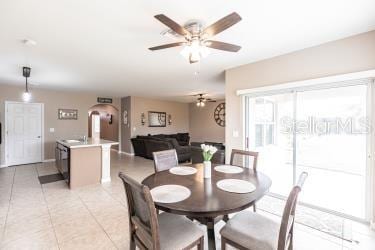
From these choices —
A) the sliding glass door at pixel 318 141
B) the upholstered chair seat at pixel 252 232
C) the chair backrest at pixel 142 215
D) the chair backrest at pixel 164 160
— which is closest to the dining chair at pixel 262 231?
the upholstered chair seat at pixel 252 232

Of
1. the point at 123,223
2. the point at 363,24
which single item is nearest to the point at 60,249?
the point at 123,223

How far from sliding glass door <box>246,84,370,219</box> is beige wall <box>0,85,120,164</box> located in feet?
20.1

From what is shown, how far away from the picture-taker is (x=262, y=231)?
4.85 feet

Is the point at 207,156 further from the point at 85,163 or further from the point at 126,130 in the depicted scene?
the point at 126,130

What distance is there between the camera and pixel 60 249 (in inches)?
76.9

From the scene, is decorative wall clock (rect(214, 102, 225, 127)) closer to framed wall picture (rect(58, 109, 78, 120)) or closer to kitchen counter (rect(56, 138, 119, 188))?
kitchen counter (rect(56, 138, 119, 188))

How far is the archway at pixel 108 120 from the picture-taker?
8461 millimetres

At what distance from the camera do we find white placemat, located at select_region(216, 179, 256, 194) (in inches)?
64.9

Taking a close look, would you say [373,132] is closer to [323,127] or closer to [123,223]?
[323,127]

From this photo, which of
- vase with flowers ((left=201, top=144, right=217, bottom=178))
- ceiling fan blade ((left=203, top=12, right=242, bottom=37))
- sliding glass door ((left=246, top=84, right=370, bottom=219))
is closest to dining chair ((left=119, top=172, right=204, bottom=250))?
vase with flowers ((left=201, top=144, right=217, bottom=178))

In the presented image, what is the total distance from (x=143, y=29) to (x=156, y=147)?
14.5ft

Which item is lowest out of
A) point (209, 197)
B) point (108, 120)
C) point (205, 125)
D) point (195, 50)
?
point (209, 197)

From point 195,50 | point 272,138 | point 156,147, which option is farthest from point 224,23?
point 156,147

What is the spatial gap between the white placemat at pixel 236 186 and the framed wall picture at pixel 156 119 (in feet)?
21.6
